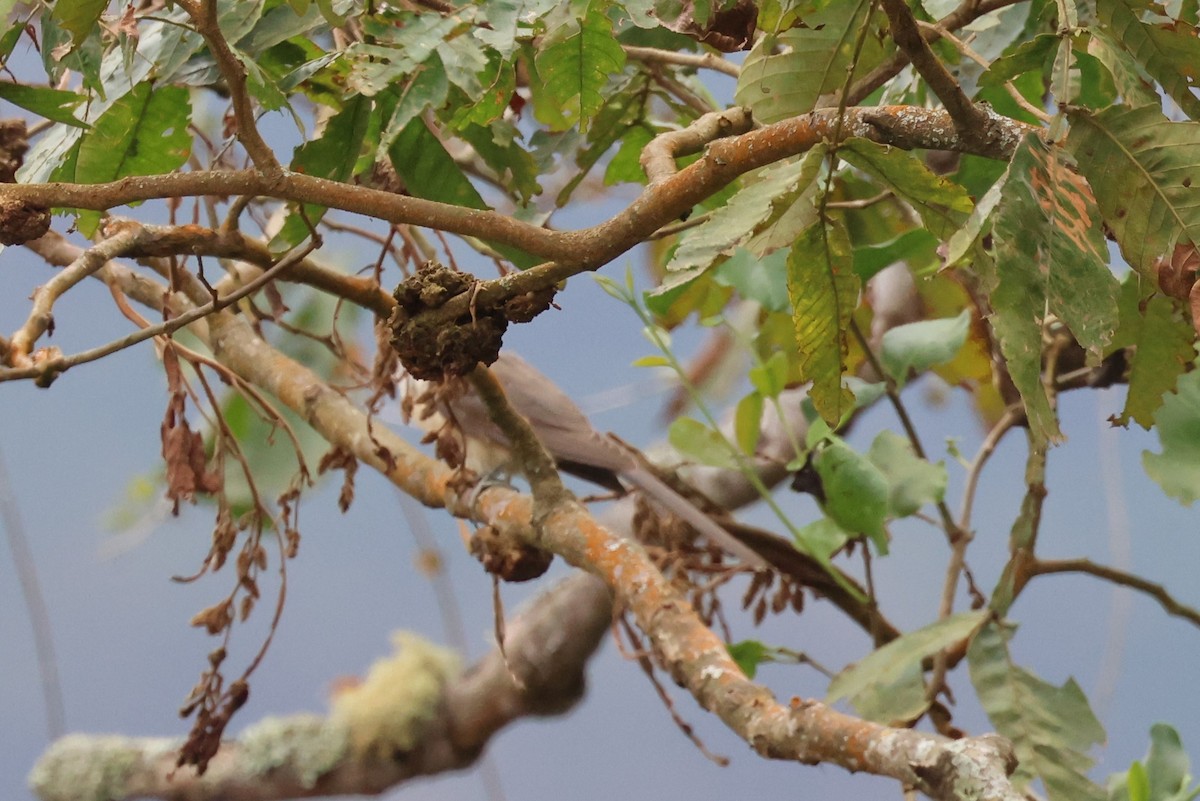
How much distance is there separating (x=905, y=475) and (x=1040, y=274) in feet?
2.68

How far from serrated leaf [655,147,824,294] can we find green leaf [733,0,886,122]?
131mm

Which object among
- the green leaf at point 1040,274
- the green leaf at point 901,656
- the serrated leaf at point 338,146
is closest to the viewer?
the green leaf at point 1040,274

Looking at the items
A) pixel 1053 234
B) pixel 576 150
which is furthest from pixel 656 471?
pixel 1053 234

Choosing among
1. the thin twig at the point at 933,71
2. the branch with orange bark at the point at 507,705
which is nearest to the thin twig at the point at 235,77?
the branch with orange bark at the point at 507,705

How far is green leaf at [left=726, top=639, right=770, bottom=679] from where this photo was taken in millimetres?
1246

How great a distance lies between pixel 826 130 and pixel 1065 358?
3.11 ft

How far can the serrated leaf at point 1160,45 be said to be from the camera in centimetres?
55

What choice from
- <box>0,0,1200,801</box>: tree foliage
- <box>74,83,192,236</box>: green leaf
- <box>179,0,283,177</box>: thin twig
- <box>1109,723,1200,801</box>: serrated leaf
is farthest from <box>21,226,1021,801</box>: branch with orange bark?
<box>1109,723,1200,801</box>: serrated leaf

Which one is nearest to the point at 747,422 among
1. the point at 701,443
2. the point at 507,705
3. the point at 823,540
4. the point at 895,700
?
the point at 701,443

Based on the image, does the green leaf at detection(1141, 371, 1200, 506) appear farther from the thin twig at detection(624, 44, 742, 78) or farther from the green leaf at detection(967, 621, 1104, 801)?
the thin twig at detection(624, 44, 742, 78)

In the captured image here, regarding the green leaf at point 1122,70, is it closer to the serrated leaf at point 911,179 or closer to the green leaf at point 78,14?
the serrated leaf at point 911,179

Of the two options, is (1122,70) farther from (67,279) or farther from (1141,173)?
(67,279)

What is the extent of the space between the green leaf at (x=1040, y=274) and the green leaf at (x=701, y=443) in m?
0.89

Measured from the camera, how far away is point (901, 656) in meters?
1.04
